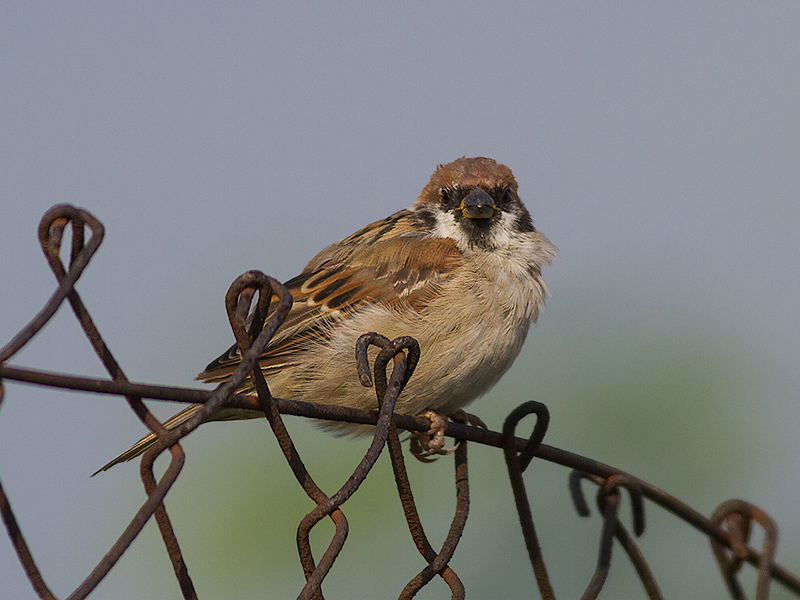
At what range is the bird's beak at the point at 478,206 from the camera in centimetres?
374

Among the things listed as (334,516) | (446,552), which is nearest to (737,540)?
(446,552)

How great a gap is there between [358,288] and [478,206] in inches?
24.2

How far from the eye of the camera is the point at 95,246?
138cm

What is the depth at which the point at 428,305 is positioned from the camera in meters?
3.41

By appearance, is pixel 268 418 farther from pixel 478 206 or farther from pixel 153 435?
pixel 478 206

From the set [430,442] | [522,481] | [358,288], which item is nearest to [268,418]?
[522,481]

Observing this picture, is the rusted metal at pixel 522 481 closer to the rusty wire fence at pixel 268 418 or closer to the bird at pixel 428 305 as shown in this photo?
the rusty wire fence at pixel 268 418

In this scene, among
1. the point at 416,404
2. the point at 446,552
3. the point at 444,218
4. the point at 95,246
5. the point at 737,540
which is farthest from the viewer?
the point at 444,218

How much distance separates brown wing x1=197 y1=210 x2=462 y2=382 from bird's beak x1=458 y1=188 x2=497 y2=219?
15 cm

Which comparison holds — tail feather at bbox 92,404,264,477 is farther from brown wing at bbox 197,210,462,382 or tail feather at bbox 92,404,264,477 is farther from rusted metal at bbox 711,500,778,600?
rusted metal at bbox 711,500,778,600

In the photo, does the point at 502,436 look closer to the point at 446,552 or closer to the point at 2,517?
the point at 446,552

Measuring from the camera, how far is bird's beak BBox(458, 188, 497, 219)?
3736mm

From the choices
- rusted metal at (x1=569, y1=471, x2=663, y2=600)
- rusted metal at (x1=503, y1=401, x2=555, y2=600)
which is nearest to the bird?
rusted metal at (x1=569, y1=471, x2=663, y2=600)

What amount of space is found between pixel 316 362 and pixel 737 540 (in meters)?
1.67
